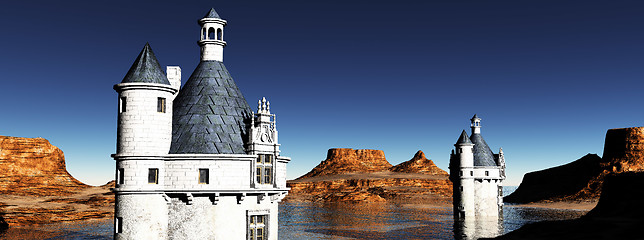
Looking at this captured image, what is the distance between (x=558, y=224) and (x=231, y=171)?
2569cm

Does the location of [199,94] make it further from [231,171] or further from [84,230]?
[84,230]

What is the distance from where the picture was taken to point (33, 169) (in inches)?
6004

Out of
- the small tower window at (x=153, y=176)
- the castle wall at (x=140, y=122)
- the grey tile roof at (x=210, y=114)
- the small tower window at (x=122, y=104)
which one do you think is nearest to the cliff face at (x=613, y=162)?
the grey tile roof at (x=210, y=114)

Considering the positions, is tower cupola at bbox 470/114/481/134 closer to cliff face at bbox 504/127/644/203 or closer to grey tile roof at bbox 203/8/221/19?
grey tile roof at bbox 203/8/221/19

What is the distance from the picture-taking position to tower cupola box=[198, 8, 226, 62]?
106 ft

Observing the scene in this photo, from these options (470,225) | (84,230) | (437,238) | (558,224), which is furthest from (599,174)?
(84,230)

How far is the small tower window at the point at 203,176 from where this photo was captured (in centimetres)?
2764

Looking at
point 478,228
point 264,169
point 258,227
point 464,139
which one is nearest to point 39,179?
point 464,139

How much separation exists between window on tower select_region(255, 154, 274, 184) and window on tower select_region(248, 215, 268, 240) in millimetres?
2246

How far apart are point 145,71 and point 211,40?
19.5ft

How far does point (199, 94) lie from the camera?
30.5 meters

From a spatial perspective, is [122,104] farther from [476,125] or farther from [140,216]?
[476,125]

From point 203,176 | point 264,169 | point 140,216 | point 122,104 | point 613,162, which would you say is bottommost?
point 140,216

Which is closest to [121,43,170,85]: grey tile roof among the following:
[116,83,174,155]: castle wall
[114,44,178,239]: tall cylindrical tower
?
[114,44,178,239]: tall cylindrical tower
